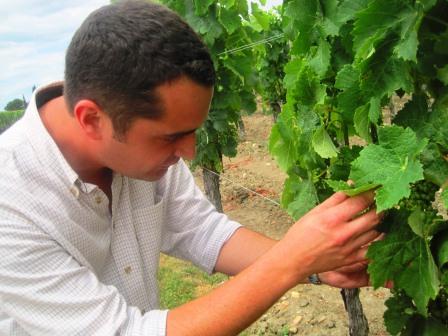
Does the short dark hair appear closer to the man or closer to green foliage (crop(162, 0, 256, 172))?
the man

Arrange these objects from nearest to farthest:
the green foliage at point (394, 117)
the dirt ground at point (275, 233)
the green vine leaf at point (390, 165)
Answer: the green vine leaf at point (390, 165) → the green foliage at point (394, 117) → the dirt ground at point (275, 233)

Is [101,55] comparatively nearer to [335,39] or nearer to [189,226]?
[335,39]

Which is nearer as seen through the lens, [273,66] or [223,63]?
[223,63]

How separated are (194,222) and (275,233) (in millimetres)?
4427

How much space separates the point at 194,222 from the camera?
2.44m

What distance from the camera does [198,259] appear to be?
96.0 inches

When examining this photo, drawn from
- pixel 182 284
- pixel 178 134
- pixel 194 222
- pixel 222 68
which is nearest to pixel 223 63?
pixel 222 68

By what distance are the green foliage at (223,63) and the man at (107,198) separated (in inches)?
103

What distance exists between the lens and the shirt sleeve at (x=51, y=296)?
167 centimetres

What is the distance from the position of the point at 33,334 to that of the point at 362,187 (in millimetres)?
1245

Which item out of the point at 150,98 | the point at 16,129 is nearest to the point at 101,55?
the point at 150,98

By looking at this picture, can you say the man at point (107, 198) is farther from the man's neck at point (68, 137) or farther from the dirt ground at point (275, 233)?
the dirt ground at point (275, 233)

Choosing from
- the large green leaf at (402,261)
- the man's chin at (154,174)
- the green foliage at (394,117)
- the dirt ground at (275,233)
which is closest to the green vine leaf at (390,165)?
the green foliage at (394,117)

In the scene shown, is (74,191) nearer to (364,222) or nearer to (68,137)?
(68,137)
